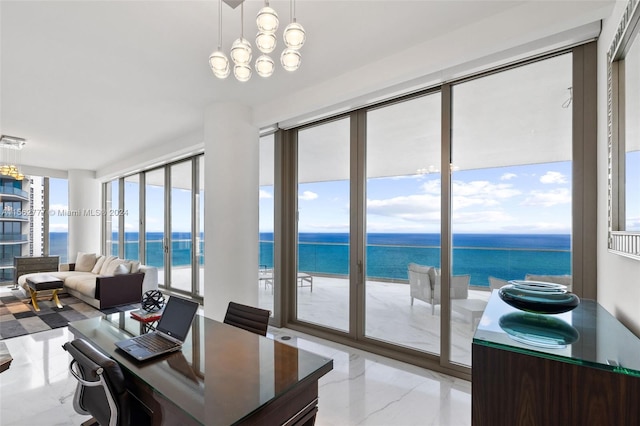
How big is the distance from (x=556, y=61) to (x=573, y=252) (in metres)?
1.49

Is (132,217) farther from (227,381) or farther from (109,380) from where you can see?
(227,381)

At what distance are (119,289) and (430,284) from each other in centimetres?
502

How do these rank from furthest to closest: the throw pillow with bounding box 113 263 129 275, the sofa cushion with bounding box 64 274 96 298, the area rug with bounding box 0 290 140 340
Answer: the throw pillow with bounding box 113 263 129 275
the sofa cushion with bounding box 64 274 96 298
the area rug with bounding box 0 290 140 340

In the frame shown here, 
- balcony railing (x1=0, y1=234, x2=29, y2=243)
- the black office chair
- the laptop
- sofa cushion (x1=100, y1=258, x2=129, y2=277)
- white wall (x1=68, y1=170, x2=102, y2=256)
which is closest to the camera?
the laptop

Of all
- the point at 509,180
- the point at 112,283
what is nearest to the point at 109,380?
the point at 509,180

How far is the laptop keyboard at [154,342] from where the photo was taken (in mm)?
1629

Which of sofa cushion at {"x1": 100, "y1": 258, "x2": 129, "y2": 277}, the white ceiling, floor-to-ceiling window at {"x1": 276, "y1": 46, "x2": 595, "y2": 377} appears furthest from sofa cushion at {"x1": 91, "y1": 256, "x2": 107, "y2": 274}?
floor-to-ceiling window at {"x1": 276, "y1": 46, "x2": 595, "y2": 377}

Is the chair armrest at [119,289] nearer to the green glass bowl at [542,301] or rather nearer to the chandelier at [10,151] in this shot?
the chandelier at [10,151]

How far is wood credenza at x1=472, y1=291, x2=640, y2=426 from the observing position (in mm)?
890

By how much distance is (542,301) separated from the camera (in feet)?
4.28

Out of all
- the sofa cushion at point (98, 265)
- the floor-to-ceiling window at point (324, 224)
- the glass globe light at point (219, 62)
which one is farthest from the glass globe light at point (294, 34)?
the sofa cushion at point (98, 265)

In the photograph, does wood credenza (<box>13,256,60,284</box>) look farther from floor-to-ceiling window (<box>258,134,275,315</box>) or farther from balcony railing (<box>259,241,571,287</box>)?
balcony railing (<box>259,241,571,287</box>)

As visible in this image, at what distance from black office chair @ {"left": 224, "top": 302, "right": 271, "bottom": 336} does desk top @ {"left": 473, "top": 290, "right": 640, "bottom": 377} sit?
1392mm

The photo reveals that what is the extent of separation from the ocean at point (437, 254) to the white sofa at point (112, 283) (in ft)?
8.73
